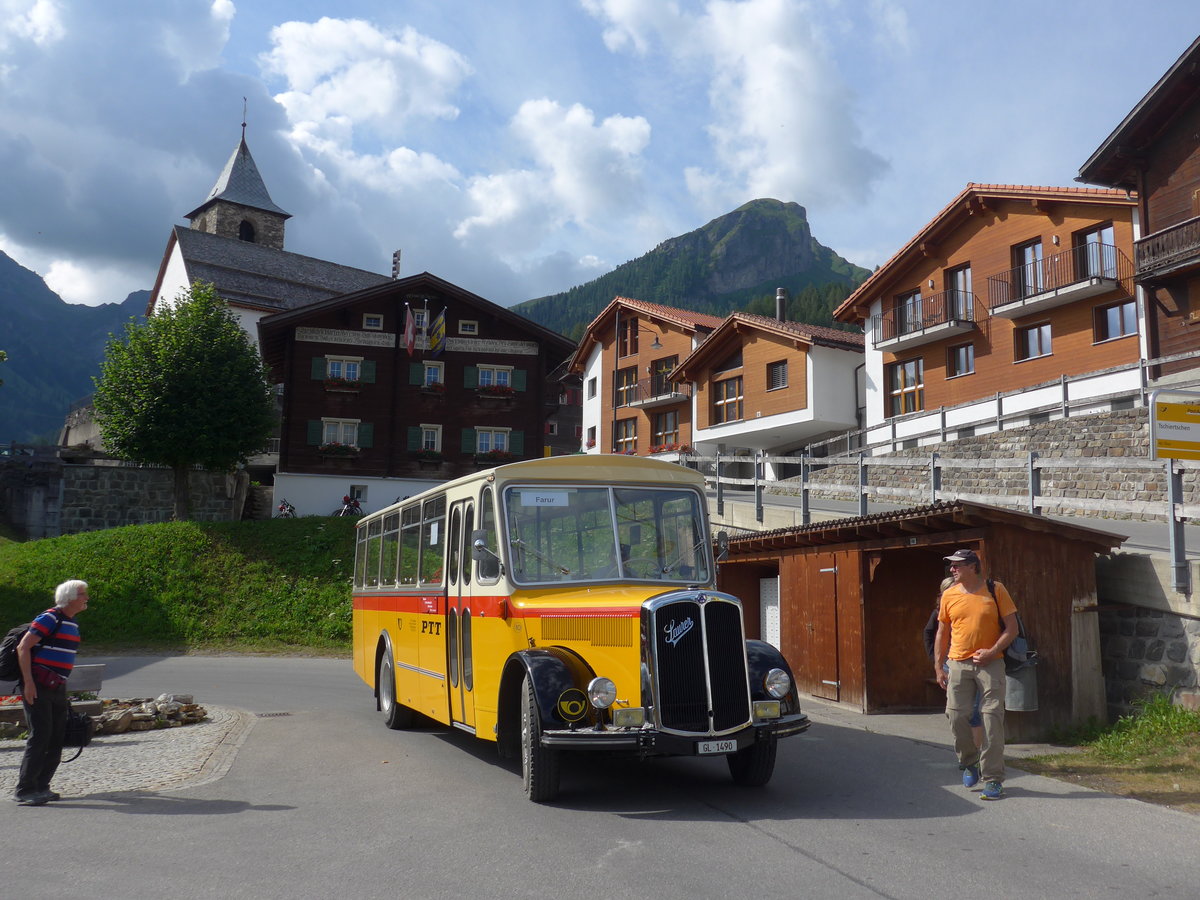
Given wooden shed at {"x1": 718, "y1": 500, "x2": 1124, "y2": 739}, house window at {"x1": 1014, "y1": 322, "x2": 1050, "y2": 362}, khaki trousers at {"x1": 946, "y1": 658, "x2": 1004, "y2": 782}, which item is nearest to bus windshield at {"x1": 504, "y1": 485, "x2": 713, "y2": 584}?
khaki trousers at {"x1": 946, "y1": 658, "x2": 1004, "y2": 782}

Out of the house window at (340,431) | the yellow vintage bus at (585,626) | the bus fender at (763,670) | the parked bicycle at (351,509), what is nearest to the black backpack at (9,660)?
the yellow vintage bus at (585,626)

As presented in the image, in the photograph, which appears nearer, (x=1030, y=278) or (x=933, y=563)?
(x=933, y=563)

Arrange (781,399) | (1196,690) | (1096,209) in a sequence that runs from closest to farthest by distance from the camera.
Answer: (1196,690) < (1096,209) < (781,399)

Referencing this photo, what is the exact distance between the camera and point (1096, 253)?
104 feet

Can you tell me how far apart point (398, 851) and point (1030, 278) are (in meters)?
33.0

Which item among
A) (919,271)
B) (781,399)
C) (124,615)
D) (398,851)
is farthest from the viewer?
(781,399)

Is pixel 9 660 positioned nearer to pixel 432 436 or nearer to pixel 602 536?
pixel 602 536

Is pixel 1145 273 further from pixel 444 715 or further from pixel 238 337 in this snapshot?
pixel 238 337

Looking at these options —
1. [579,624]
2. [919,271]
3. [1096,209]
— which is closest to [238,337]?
[919,271]

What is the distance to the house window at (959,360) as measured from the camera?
121 ft

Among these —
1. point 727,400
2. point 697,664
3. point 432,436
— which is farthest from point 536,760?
point 727,400

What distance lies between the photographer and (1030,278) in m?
33.8

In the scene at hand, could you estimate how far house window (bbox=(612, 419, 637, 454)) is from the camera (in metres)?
55.9

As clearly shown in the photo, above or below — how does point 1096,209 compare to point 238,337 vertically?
above
